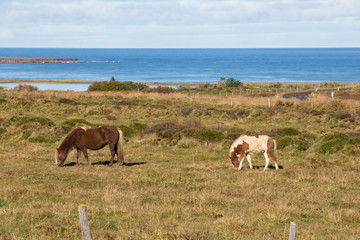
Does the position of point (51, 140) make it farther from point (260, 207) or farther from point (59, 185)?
point (260, 207)

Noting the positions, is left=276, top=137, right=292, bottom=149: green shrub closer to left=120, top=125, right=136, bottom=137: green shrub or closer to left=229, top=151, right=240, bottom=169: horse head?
left=229, top=151, right=240, bottom=169: horse head

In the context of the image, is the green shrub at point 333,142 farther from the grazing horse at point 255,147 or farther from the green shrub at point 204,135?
the grazing horse at point 255,147

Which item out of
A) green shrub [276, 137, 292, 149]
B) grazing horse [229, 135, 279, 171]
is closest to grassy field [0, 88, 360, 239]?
green shrub [276, 137, 292, 149]

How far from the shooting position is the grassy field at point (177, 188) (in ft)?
29.6

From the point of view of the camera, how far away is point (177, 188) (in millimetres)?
14062

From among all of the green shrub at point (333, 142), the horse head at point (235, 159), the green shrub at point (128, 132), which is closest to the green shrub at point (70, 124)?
the green shrub at point (128, 132)

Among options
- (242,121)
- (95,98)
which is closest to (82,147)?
(242,121)

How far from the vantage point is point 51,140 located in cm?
2639

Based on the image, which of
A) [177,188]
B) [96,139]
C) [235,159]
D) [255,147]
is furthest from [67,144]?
[255,147]

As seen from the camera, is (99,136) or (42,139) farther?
(42,139)

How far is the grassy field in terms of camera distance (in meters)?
9.02

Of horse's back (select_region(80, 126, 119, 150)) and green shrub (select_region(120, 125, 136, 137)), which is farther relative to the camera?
green shrub (select_region(120, 125, 136, 137))

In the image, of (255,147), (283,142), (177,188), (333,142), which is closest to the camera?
(177,188)

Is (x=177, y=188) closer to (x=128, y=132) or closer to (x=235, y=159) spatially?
(x=235, y=159)
